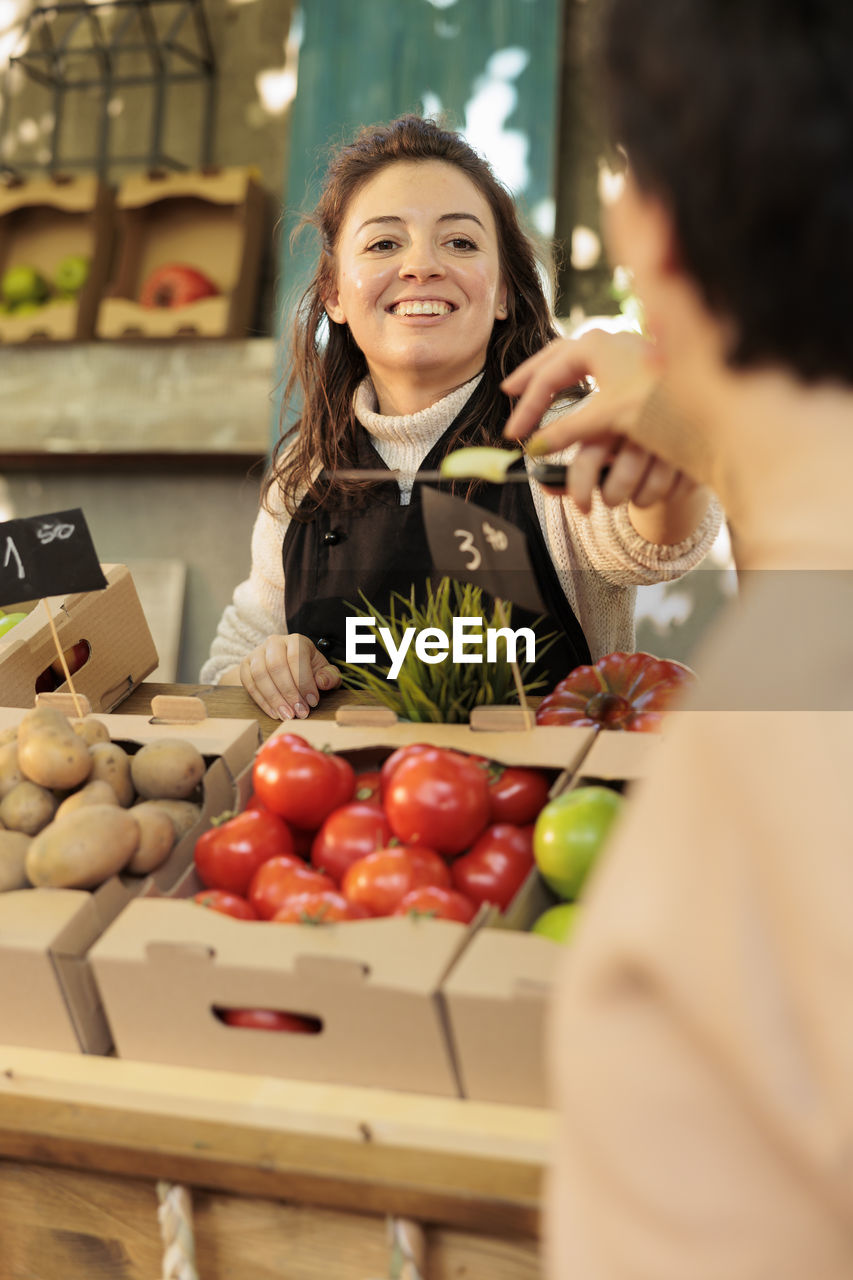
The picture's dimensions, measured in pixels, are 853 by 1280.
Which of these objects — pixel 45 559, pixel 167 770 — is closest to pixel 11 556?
pixel 45 559

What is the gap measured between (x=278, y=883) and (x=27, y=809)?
0.87 ft

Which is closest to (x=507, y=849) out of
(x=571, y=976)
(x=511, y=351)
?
(x=571, y=976)

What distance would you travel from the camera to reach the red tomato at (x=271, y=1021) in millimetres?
807

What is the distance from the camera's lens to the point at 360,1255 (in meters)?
0.75

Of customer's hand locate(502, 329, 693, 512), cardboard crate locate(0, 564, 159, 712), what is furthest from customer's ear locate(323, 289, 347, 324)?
customer's hand locate(502, 329, 693, 512)

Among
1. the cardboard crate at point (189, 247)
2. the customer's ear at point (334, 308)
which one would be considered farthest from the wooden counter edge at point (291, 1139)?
the cardboard crate at point (189, 247)

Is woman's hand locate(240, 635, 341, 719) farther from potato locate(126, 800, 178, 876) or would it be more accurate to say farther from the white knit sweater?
potato locate(126, 800, 178, 876)

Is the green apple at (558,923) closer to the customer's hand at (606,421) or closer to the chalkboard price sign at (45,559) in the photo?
the customer's hand at (606,421)

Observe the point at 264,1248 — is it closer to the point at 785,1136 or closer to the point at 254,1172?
the point at 254,1172

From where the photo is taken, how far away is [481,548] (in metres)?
0.97

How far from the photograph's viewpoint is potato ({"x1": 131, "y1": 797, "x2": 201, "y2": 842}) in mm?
1054

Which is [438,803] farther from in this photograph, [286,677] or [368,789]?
[286,677]

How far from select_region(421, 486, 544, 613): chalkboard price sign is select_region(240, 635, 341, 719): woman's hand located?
0.56m

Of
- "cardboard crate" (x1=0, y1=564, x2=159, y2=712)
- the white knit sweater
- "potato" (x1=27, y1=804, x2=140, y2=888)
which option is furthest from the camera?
"cardboard crate" (x1=0, y1=564, x2=159, y2=712)
